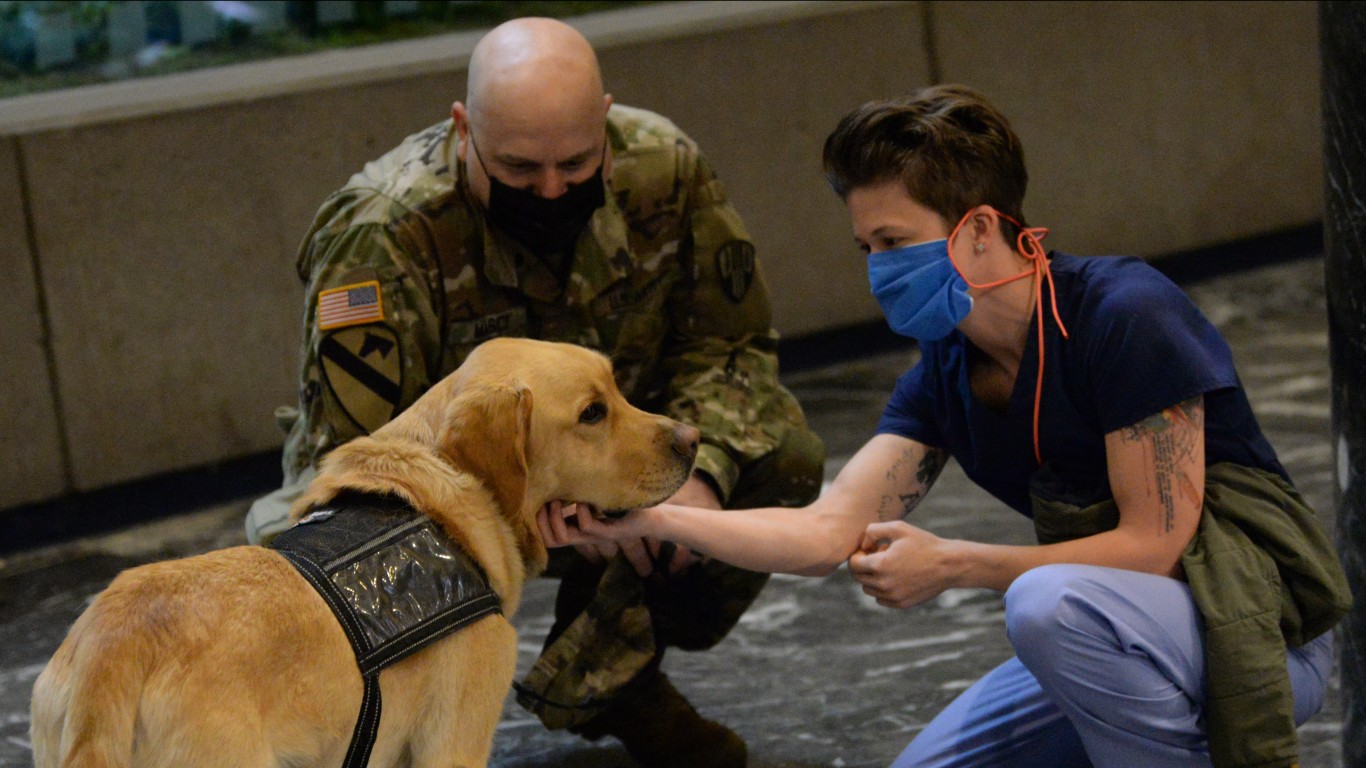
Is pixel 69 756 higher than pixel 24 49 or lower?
lower

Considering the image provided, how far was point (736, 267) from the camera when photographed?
3467mm

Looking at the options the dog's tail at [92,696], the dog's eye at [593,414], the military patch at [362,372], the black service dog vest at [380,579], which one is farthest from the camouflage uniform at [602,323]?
the dog's tail at [92,696]

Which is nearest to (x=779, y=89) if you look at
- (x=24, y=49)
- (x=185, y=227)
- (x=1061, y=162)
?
(x=1061, y=162)

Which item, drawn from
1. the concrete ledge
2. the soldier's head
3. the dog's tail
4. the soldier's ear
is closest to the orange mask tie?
the soldier's head

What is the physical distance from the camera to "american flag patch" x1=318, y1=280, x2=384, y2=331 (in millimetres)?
3119

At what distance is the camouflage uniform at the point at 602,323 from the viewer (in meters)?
3.15

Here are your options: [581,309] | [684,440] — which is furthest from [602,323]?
[684,440]

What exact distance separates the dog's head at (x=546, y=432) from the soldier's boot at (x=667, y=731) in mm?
766

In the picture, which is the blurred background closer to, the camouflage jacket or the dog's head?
the camouflage jacket

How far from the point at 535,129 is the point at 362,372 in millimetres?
620

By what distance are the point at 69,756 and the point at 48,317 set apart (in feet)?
11.6

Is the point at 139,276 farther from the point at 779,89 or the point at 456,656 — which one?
the point at 456,656

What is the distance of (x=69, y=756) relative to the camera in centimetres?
198

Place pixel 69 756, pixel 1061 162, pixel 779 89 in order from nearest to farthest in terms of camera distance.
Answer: pixel 69 756, pixel 779 89, pixel 1061 162
